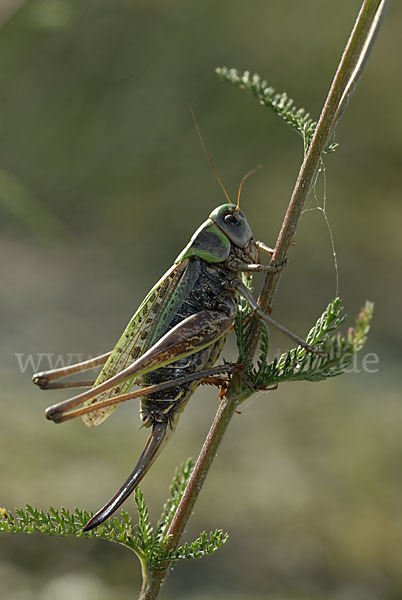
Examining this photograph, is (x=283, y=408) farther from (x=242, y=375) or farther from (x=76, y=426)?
(x=242, y=375)

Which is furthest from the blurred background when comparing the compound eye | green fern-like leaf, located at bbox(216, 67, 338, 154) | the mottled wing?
green fern-like leaf, located at bbox(216, 67, 338, 154)

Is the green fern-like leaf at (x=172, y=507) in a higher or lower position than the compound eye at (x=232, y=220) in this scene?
lower

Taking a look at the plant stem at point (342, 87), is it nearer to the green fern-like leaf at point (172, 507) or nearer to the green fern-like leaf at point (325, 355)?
the green fern-like leaf at point (325, 355)

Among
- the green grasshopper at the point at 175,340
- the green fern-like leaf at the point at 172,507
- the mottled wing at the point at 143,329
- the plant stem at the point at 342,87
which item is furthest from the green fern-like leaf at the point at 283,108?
the green fern-like leaf at the point at 172,507

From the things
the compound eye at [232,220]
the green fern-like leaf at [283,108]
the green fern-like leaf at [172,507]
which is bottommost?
the green fern-like leaf at [172,507]

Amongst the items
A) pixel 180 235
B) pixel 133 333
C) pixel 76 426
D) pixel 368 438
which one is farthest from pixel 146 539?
pixel 180 235

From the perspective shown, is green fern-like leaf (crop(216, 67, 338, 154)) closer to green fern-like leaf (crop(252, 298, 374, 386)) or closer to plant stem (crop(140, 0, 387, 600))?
plant stem (crop(140, 0, 387, 600))

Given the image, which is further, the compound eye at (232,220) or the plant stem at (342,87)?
the compound eye at (232,220)
